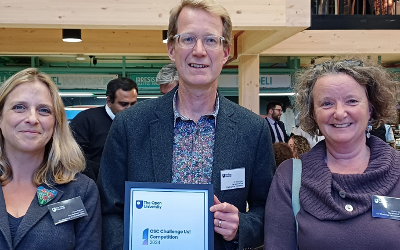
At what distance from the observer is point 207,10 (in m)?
1.97

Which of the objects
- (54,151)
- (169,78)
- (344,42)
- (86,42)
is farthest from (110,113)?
(344,42)

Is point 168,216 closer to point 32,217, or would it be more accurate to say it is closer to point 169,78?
point 32,217

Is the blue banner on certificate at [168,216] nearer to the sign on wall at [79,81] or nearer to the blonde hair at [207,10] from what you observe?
the blonde hair at [207,10]

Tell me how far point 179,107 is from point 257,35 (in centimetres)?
407

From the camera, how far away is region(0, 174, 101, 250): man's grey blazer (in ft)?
6.20

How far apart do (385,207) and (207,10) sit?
114 cm

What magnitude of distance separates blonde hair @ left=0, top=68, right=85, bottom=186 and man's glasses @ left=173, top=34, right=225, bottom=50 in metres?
0.68

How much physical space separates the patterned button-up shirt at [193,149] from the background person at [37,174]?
1.41 feet

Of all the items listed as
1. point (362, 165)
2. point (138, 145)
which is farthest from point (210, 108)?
point (362, 165)

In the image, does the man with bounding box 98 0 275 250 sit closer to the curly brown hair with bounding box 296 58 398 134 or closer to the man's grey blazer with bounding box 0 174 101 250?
the man's grey blazer with bounding box 0 174 101 250

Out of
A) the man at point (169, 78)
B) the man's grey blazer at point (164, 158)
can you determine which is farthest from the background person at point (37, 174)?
the man at point (169, 78)

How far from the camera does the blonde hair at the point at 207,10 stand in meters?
1.97

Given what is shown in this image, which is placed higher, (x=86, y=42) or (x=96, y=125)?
(x=86, y=42)

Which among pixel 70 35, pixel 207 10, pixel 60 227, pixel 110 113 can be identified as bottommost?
pixel 60 227
